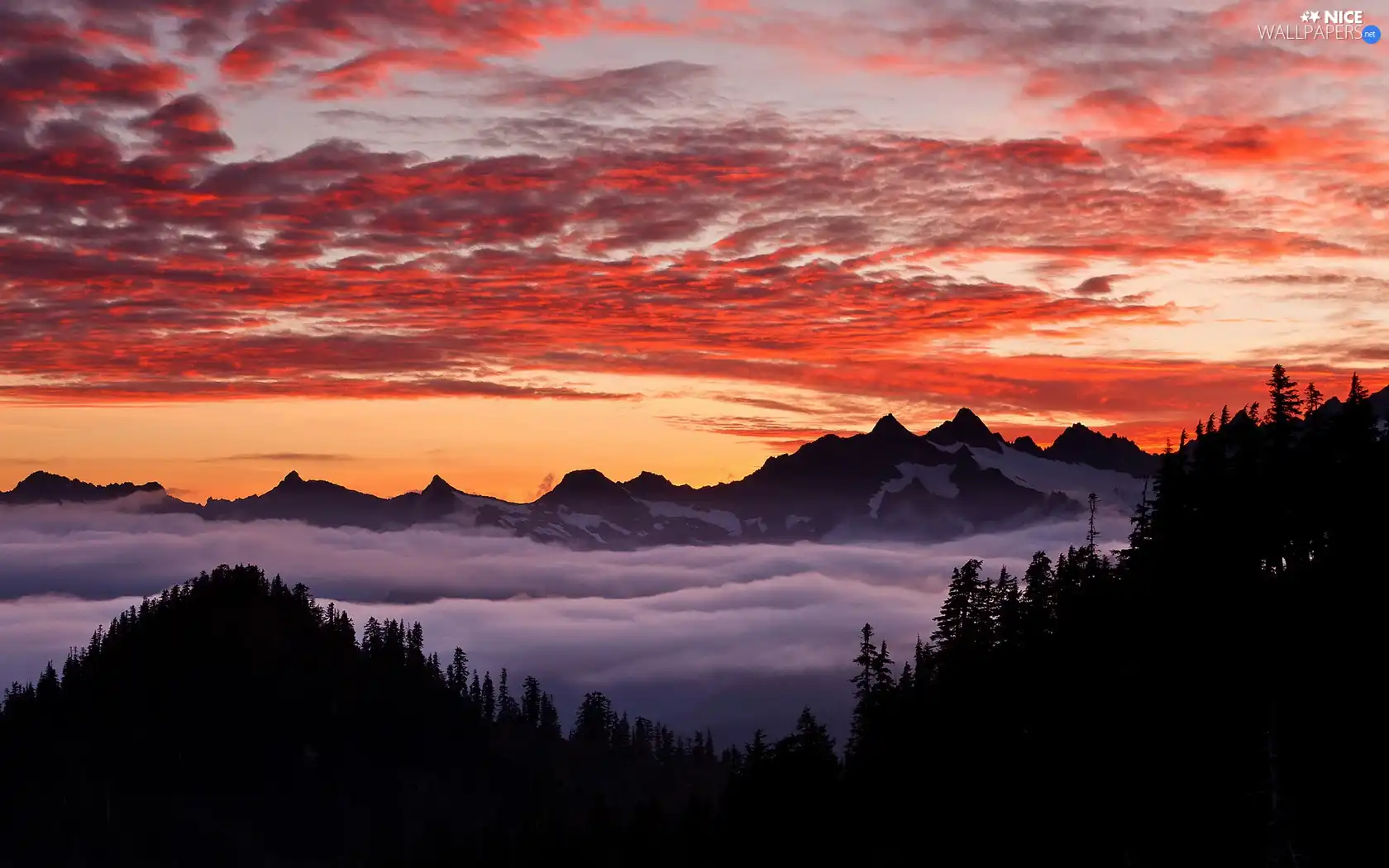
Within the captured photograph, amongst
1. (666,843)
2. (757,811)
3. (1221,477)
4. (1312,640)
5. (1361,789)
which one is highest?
(1221,477)

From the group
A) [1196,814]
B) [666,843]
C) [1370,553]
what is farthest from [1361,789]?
[666,843]

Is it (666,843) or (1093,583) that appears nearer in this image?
(1093,583)

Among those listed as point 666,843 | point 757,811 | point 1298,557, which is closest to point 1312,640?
point 1298,557

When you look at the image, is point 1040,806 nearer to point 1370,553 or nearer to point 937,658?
point 1370,553

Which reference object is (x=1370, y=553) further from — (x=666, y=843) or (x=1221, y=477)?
(x=666, y=843)

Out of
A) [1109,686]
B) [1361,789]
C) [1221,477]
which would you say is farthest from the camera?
[1221,477]

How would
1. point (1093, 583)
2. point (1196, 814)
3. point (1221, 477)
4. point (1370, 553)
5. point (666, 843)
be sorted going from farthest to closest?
1. point (666, 843)
2. point (1093, 583)
3. point (1221, 477)
4. point (1370, 553)
5. point (1196, 814)

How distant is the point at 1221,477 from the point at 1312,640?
80.5 feet

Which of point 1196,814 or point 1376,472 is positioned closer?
point 1196,814

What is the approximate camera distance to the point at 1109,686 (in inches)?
3164

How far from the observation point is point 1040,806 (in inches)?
3105

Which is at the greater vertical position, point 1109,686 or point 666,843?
point 1109,686

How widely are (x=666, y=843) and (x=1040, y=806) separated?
3142 inches

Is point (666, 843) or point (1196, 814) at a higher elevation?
point (1196, 814)
